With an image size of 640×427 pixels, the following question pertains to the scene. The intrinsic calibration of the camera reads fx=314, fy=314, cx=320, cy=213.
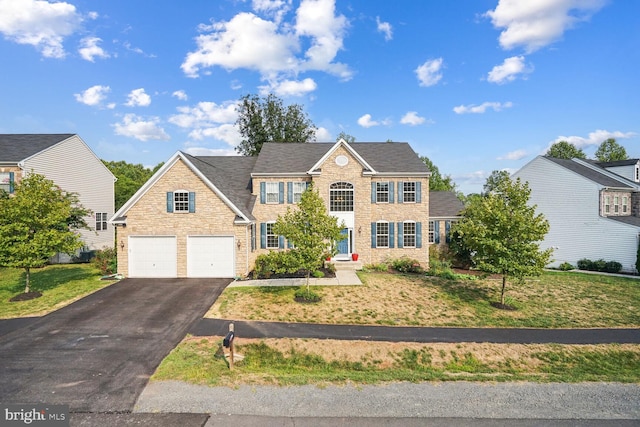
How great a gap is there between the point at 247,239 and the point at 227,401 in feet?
42.8

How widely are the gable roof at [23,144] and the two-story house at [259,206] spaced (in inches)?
485

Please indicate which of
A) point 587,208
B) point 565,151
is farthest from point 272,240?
point 565,151

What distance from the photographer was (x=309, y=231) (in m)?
16.3

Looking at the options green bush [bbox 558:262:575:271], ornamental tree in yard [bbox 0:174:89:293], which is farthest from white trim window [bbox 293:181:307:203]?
green bush [bbox 558:262:575:271]

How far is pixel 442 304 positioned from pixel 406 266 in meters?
7.29

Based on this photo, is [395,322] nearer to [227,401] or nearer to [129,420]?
[227,401]

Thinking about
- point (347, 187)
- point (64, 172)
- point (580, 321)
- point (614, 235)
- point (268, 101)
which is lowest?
point (580, 321)

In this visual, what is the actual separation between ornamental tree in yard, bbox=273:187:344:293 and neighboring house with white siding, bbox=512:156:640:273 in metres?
18.4

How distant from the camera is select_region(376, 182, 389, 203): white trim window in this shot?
937 inches

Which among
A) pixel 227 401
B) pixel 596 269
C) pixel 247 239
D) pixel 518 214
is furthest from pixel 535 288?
pixel 227 401

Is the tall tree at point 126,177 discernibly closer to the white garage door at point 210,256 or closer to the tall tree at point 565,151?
the white garage door at point 210,256

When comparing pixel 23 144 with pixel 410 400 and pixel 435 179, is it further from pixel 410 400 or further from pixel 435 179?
pixel 435 179

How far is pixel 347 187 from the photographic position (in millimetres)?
23219

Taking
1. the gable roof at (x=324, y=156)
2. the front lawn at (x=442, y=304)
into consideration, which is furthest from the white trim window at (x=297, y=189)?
the front lawn at (x=442, y=304)
